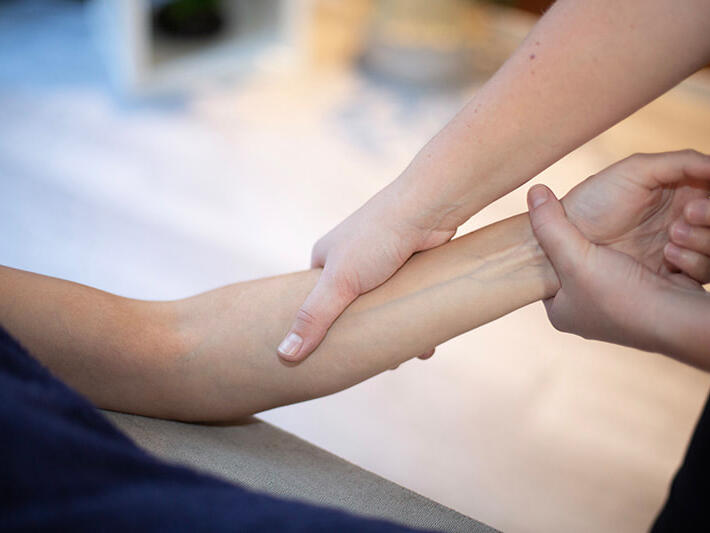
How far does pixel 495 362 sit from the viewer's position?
1457 mm

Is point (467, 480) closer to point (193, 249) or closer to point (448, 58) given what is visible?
point (193, 249)

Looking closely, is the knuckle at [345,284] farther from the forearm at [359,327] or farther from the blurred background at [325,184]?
the blurred background at [325,184]

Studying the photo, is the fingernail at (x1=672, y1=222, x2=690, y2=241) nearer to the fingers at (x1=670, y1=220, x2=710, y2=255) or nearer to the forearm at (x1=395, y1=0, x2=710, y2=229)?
the fingers at (x1=670, y1=220, x2=710, y2=255)

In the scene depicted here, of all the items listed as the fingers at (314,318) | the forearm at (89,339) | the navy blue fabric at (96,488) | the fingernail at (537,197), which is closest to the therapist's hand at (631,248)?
the fingernail at (537,197)

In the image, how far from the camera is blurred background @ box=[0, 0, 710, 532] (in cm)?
126

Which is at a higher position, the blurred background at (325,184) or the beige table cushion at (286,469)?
the blurred background at (325,184)

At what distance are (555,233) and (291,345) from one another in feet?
1.12

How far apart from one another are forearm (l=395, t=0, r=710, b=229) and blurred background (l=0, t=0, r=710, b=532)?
2.03ft

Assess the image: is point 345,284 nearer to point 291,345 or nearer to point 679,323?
point 291,345

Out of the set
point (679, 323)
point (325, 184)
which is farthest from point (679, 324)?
point (325, 184)

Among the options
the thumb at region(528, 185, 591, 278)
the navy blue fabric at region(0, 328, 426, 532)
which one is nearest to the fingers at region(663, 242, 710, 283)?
the thumb at region(528, 185, 591, 278)

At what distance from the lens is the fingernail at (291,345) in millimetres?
810

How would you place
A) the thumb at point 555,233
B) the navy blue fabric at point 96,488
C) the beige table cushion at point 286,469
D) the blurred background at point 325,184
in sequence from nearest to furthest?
1. the navy blue fabric at point 96,488
2. the beige table cushion at point 286,469
3. the thumb at point 555,233
4. the blurred background at point 325,184

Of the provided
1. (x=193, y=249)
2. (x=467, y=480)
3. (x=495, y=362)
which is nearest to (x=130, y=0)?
(x=193, y=249)
